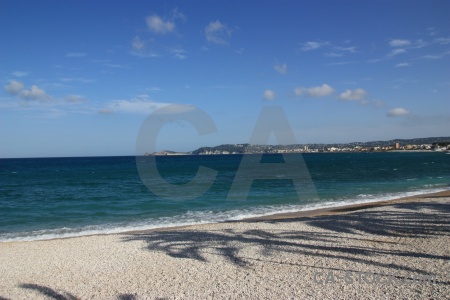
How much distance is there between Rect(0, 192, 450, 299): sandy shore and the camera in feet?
22.4

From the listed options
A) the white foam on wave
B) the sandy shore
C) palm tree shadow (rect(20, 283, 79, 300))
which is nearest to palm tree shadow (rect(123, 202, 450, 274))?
the sandy shore

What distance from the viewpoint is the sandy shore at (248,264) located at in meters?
6.82

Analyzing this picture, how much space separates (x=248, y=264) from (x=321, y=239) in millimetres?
2933

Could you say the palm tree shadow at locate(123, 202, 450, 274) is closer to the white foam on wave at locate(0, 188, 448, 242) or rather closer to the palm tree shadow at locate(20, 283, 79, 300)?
the palm tree shadow at locate(20, 283, 79, 300)

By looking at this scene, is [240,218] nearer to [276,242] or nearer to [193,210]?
[193,210]

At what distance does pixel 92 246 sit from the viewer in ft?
37.6

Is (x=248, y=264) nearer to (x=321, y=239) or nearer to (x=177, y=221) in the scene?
(x=321, y=239)

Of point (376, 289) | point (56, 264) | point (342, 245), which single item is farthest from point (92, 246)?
point (376, 289)

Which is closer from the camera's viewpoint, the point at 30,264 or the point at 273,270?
the point at 273,270

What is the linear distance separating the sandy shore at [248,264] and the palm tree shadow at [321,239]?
0.03 m

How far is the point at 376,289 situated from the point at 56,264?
299 inches

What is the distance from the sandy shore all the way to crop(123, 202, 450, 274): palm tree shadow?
0.08 feet

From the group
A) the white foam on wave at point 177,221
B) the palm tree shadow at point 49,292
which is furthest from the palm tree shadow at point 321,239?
the white foam on wave at point 177,221

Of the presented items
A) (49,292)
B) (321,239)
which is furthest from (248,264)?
(49,292)
